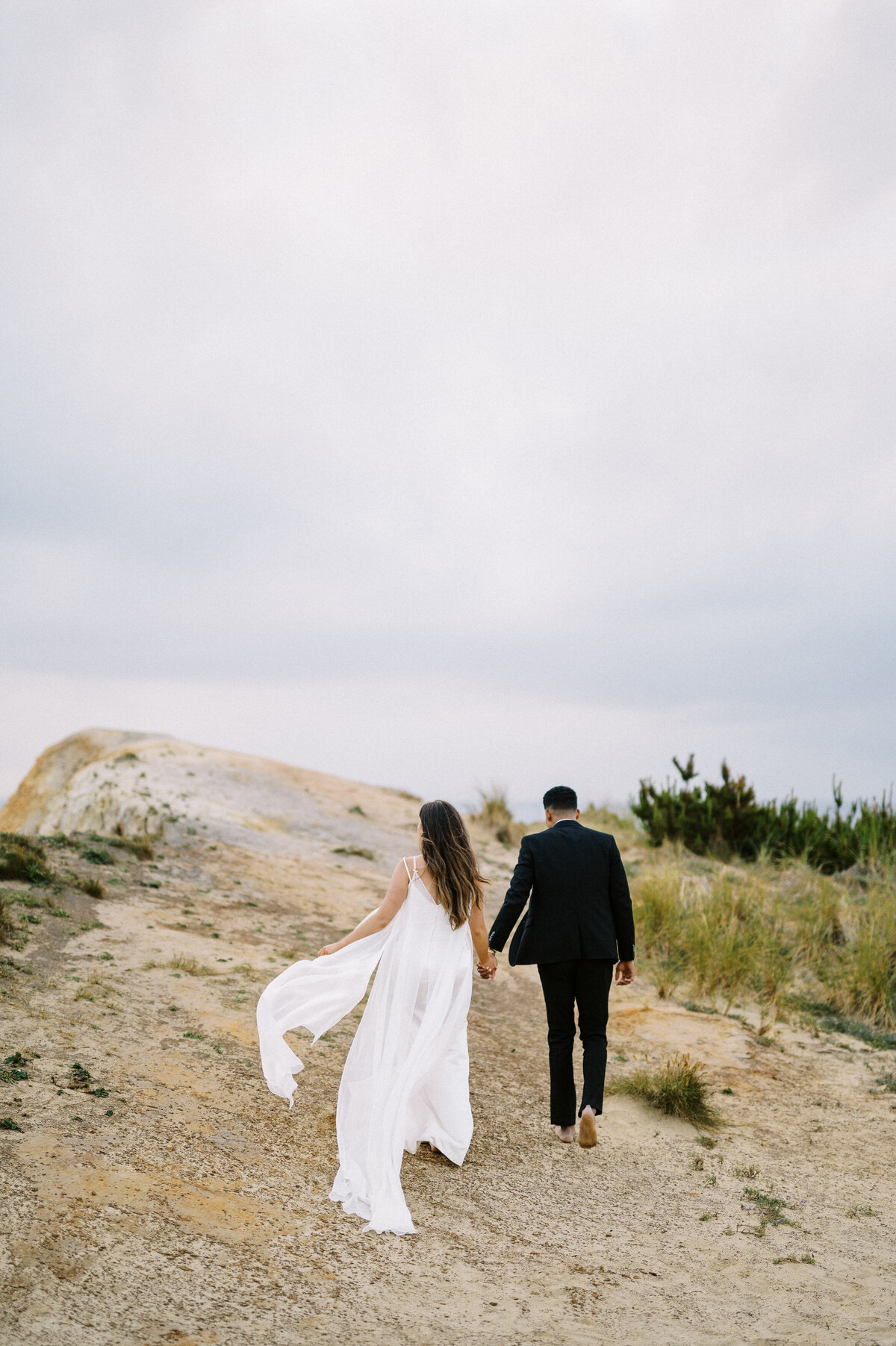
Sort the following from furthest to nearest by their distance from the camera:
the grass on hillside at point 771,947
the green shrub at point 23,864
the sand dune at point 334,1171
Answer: the grass on hillside at point 771,947 → the green shrub at point 23,864 → the sand dune at point 334,1171

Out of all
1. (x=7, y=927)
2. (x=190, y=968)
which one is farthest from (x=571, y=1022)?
(x=7, y=927)

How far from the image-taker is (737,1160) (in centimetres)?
640

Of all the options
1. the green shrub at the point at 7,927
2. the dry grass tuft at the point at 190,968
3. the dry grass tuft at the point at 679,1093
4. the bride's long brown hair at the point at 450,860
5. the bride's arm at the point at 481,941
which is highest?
the bride's long brown hair at the point at 450,860

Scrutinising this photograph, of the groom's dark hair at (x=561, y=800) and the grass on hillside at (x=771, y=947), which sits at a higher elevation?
the groom's dark hair at (x=561, y=800)

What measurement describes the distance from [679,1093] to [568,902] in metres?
2.37

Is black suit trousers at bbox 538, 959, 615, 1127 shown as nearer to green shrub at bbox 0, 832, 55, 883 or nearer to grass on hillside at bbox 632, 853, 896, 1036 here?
grass on hillside at bbox 632, 853, 896, 1036

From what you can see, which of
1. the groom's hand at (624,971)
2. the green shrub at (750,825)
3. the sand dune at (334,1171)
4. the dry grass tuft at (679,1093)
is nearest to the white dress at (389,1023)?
the sand dune at (334,1171)

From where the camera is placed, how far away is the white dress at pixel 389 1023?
495cm

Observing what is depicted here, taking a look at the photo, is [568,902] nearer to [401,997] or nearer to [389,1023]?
[401,997]

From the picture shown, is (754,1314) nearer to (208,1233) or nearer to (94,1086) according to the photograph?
(208,1233)

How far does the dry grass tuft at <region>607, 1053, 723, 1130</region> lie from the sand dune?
0.33 ft

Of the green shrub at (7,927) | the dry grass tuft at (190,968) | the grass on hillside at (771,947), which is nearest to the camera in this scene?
the green shrub at (7,927)

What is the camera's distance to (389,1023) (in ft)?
16.7

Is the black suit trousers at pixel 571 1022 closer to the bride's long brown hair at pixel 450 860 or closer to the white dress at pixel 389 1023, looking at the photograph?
the white dress at pixel 389 1023
